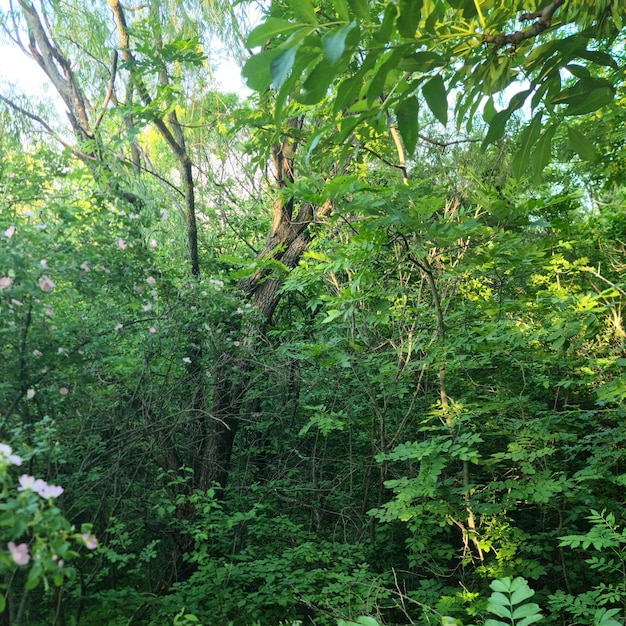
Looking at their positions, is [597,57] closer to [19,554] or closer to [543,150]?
[543,150]

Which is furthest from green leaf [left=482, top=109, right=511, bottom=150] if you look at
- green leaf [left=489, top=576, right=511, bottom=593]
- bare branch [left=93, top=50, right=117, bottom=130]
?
bare branch [left=93, top=50, right=117, bottom=130]

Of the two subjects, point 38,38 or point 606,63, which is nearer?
point 606,63

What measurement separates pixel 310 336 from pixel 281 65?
4.29 meters

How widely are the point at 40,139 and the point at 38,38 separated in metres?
0.89

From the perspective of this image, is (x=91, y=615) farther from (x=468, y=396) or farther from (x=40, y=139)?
(x=40, y=139)

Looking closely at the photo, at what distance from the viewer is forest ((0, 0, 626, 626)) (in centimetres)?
142

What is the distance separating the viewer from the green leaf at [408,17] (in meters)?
0.99

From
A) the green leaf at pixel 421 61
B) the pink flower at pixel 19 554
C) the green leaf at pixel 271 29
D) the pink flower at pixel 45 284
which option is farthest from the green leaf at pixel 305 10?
the pink flower at pixel 45 284

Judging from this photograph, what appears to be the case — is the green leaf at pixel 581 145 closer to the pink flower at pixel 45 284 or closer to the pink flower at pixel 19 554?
the pink flower at pixel 19 554

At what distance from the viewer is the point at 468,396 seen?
4.12 metres

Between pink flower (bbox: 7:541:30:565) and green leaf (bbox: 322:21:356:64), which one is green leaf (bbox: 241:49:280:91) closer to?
green leaf (bbox: 322:21:356:64)

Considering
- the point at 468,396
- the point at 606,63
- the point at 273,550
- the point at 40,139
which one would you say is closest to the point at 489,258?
the point at 468,396

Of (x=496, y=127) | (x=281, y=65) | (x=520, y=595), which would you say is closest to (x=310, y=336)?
(x=496, y=127)

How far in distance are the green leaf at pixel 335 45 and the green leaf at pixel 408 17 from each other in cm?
19
